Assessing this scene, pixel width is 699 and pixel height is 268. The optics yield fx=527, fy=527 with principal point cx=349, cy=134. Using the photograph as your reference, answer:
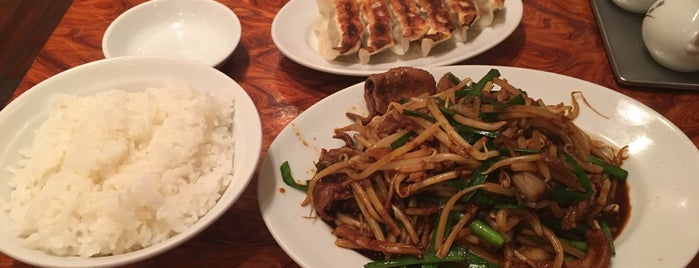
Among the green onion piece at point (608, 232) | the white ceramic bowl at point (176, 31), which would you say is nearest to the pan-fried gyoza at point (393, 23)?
the white ceramic bowl at point (176, 31)

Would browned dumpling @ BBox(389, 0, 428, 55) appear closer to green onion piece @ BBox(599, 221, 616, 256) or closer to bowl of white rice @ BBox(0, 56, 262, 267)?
bowl of white rice @ BBox(0, 56, 262, 267)

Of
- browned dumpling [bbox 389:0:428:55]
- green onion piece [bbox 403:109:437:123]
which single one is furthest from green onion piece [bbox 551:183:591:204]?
browned dumpling [bbox 389:0:428:55]

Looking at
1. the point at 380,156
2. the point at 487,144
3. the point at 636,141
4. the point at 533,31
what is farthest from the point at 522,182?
the point at 533,31

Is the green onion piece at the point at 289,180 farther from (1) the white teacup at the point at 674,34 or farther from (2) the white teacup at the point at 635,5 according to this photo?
(2) the white teacup at the point at 635,5

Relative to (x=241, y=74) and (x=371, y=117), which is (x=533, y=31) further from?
(x=241, y=74)

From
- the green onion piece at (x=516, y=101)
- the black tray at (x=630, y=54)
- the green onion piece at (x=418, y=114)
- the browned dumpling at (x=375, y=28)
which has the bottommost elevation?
the black tray at (x=630, y=54)

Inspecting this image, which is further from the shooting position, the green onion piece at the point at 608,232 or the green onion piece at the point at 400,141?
the green onion piece at the point at 400,141
